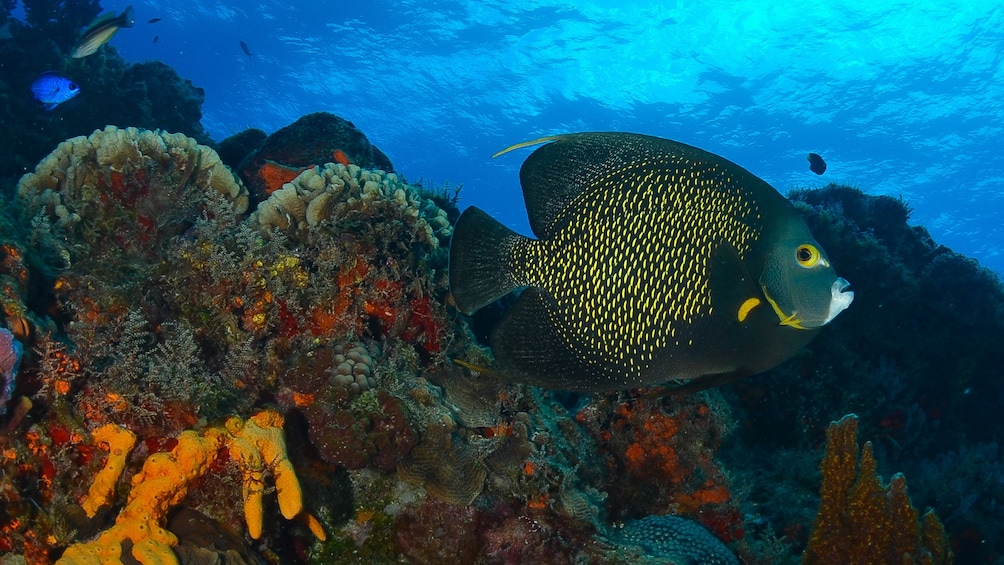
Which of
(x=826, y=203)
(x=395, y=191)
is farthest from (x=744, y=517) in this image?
(x=826, y=203)

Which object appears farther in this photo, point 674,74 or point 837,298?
point 674,74

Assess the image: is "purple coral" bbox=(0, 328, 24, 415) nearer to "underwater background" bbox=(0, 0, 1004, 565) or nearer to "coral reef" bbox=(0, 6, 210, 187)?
"underwater background" bbox=(0, 0, 1004, 565)

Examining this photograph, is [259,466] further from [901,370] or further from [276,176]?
[901,370]

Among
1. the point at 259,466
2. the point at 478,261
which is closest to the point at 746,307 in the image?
the point at 478,261

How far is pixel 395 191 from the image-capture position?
3.24 m

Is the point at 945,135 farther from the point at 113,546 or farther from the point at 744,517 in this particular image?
the point at 113,546

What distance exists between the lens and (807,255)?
1598 millimetres

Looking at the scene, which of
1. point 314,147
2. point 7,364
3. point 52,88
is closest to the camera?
point 7,364

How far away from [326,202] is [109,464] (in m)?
1.71

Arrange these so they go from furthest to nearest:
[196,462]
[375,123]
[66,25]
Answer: [375,123] → [66,25] → [196,462]

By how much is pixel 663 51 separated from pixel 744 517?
33.5m

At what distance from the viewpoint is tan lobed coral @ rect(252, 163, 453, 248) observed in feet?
10.2

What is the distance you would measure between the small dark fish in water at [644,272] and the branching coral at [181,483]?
998 millimetres

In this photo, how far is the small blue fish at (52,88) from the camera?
6.70m
